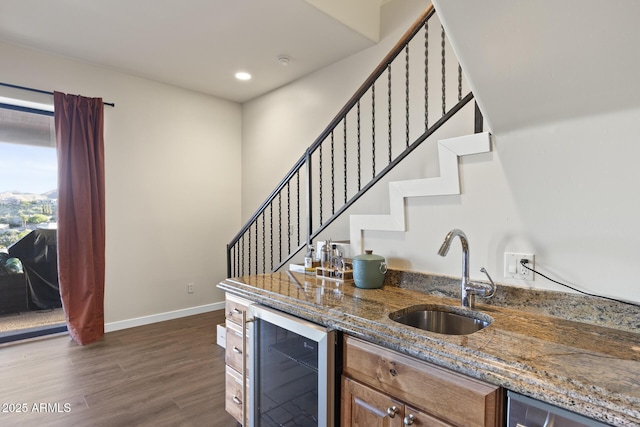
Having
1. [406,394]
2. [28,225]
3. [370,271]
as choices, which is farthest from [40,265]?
[406,394]

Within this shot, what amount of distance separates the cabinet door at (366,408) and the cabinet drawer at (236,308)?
738 millimetres

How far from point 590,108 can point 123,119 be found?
4.04 m

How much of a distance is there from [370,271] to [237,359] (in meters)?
0.91

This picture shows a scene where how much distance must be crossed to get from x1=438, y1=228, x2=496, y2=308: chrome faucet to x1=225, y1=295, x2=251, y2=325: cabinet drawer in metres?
1.06

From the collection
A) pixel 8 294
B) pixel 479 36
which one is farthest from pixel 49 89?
pixel 479 36

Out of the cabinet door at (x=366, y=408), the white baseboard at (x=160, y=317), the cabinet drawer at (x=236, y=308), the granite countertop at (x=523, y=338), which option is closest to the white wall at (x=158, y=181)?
the white baseboard at (x=160, y=317)

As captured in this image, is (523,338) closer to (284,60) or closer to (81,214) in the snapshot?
(284,60)

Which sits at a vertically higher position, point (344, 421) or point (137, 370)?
point (344, 421)

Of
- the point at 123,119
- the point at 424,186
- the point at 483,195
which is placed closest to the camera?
the point at 483,195

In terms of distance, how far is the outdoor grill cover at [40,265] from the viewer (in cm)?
340

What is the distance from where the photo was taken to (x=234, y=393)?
1944mm

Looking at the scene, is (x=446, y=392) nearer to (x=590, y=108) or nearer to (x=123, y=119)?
(x=590, y=108)

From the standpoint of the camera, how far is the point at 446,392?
1009 millimetres

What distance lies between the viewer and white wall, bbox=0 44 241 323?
3523 millimetres
